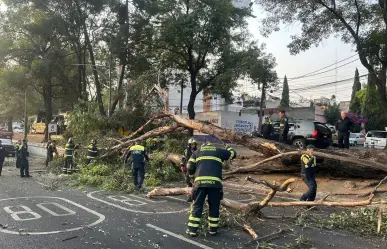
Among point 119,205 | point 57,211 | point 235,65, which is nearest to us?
point 57,211

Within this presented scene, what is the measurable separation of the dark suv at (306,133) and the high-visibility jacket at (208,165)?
11852 mm

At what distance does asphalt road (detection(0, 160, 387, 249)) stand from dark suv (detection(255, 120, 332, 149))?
1046cm

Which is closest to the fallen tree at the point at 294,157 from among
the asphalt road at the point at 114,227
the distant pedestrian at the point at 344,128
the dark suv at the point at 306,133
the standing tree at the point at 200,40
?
the distant pedestrian at the point at 344,128

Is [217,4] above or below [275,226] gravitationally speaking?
above

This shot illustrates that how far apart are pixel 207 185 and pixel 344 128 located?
8.27 meters

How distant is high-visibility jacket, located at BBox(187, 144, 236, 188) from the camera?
231 inches

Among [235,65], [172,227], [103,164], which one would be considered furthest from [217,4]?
[172,227]

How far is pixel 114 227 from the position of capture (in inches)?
245

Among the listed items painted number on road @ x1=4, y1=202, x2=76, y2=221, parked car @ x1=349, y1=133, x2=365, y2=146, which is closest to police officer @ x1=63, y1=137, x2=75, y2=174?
painted number on road @ x1=4, y1=202, x2=76, y2=221

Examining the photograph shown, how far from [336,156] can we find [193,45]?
14204mm

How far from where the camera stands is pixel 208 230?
597 cm

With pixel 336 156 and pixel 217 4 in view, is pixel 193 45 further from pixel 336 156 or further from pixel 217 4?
pixel 336 156

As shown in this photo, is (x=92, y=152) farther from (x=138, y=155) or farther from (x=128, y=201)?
(x=128, y=201)

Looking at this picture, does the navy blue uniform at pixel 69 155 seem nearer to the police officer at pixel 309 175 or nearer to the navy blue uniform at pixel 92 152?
the navy blue uniform at pixel 92 152
